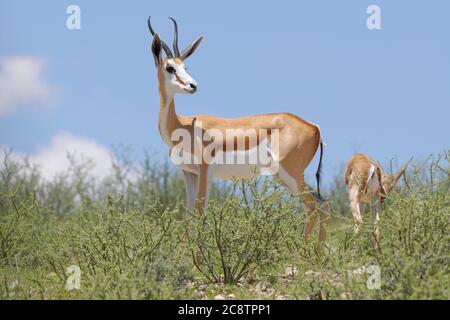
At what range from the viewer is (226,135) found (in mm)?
8352

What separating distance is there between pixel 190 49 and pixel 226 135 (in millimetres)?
1118

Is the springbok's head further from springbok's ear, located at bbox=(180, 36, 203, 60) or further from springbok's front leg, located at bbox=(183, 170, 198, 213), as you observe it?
springbok's front leg, located at bbox=(183, 170, 198, 213)

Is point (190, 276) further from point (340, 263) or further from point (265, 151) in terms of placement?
point (265, 151)

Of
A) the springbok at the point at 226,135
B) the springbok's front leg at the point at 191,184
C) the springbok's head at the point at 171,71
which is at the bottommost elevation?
the springbok's front leg at the point at 191,184

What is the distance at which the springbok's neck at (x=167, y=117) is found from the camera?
8266 millimetres

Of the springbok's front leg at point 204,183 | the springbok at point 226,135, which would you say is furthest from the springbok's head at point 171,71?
the springbok's front leg at point 204,183

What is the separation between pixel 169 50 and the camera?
831 centimetres

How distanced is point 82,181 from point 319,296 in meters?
9.88

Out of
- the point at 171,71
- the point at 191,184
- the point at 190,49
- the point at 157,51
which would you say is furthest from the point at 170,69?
the point at 191,184

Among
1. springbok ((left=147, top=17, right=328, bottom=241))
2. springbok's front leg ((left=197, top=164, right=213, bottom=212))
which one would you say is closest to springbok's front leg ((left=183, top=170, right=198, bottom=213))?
springbok ((left=147, top=17, right=328, bottom=241))

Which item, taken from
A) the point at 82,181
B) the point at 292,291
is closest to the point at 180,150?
the point at 292,291

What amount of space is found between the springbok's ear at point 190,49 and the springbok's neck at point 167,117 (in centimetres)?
50

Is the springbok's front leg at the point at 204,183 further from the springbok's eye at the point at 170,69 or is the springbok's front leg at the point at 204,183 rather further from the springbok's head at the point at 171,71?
the springbok's eye at the point at 170,69

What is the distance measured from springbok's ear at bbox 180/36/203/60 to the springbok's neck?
505 millimetres
